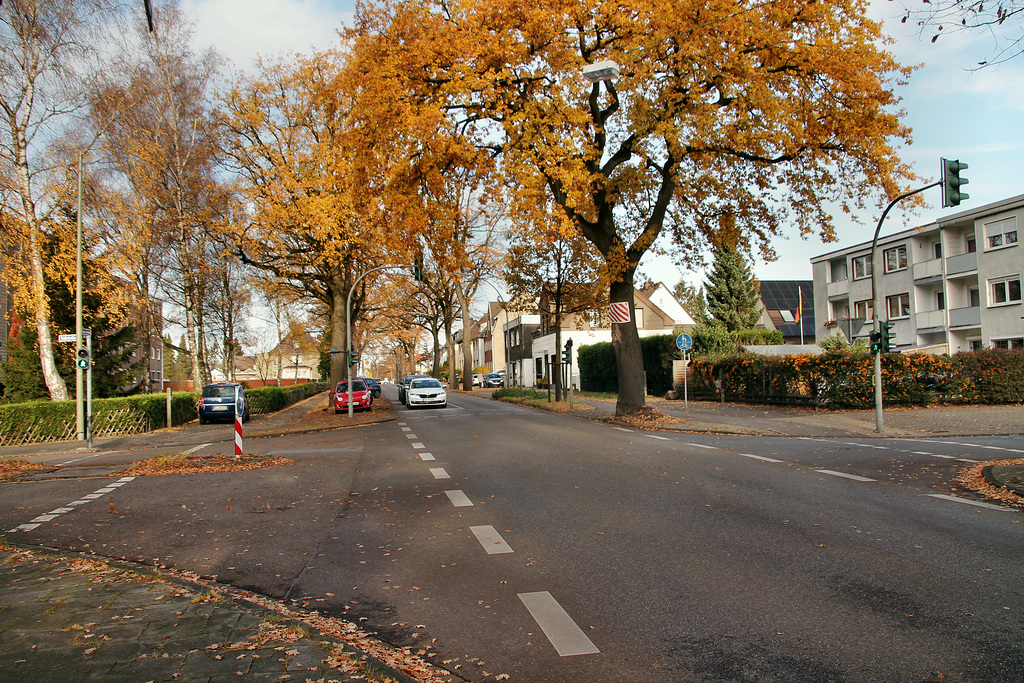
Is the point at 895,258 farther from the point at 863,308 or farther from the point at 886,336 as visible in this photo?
the point at 886,336

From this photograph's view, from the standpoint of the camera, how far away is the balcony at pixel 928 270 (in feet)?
134

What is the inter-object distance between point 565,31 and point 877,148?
8160mm

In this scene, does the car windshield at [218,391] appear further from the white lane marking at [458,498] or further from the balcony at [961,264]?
the balcony at [961,264]

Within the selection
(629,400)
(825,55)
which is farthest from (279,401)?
(825,55)

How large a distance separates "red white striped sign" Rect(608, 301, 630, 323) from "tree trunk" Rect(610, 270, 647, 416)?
137 millimetres

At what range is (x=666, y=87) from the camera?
18.4 metres

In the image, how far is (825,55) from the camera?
17.6 meters

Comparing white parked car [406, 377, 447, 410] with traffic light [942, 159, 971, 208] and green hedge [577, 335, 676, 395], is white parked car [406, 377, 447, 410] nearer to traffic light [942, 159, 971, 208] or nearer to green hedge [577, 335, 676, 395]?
green hedge [577, 335, 676, 395]

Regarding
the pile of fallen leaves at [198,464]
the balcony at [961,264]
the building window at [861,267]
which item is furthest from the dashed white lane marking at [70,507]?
the building window at [861,267]

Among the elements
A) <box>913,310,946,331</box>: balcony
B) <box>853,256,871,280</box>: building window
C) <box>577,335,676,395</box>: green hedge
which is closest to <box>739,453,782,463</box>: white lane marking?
<box>577,335,676,395</box>: green hedge

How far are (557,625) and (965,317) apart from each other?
43161 millimetres

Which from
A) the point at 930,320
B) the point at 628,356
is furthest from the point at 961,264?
the point at 628,356

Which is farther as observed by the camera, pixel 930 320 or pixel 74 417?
pixel 930 320

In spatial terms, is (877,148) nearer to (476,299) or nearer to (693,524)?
(693,524)
